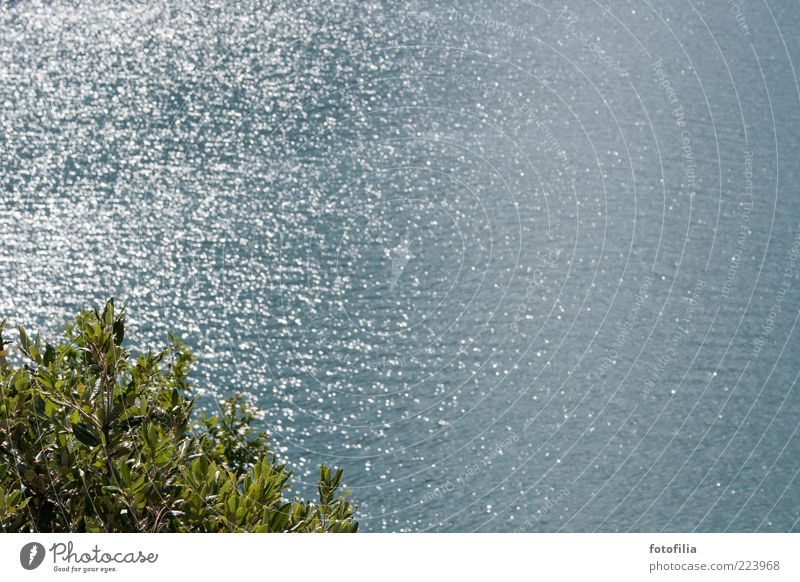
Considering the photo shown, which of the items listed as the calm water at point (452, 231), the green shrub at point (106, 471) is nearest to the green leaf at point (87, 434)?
the green shrub at point (106, 471)

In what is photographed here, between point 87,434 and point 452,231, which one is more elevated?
point 452,231

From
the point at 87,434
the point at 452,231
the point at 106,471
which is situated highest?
the point at 452,231

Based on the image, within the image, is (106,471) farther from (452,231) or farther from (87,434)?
(452,231)

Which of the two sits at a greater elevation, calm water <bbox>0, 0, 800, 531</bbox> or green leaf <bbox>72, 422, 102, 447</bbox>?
calm water <bbox>0, 0, 800, 531</bbox>

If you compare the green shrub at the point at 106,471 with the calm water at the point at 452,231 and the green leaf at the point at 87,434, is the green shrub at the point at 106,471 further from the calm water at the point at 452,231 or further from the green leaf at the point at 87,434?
the calm water at the point at 452,231

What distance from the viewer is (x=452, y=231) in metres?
14.7

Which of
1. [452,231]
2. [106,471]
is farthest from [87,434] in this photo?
[452,231]

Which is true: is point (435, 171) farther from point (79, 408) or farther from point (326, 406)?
point (79, 408)

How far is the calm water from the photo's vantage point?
11.7 meters

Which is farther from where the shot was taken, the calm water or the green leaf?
the calm water

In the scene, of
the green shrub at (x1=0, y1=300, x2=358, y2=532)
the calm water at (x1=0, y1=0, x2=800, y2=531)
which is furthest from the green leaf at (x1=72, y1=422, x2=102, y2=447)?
the calm water at (x1=0, y1=0, x2=800, y2=531)

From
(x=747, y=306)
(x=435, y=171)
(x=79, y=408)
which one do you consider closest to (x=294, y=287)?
(x=435, y=171)

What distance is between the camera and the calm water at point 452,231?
38.3 feet

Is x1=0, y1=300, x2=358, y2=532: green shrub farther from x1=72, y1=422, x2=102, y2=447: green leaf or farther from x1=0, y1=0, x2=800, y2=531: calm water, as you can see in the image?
x1=0, y1=0, x2=800, y2=531: calm water
